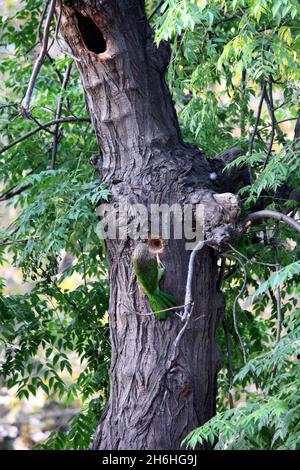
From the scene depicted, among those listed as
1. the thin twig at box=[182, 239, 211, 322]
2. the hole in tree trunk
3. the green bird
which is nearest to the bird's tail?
the green bird

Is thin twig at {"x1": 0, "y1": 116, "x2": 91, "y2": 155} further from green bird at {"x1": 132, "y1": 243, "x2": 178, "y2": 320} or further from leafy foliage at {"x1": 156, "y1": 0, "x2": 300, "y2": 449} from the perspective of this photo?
green bird at {"x1": 132, "y1": 243, "x2": 178, "y2": 320}

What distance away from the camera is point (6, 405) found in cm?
976

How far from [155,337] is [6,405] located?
6.39 meters

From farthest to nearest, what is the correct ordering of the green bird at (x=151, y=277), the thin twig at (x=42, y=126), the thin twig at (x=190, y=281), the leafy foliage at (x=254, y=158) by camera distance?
the thin twig at (x=42, y=126) < the green bird at (x=151, y=277) < the thin twig at (x=190, y=281) < the leafy foliage at (x=254, y=158)

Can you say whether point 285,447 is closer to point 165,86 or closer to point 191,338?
point 191,338

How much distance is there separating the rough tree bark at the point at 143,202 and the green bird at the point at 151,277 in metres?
0.06

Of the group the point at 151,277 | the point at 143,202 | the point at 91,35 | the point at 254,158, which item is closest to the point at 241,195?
the point at 254,158

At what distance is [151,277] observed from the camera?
3773 millimetres

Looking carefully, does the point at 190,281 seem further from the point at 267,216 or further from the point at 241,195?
the point at 241,195

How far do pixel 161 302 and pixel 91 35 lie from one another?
1.35 m

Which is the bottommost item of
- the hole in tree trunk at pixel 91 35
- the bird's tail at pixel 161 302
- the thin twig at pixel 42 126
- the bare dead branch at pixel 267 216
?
the bird's tail at pixel 161 302

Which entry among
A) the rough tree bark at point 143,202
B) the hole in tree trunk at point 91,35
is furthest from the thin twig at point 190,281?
the hole in tree trunk at point 91,35

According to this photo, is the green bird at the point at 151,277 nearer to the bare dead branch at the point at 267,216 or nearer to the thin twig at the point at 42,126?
the bare dead branch at the point at 267,216

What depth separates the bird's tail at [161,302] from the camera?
3789mm
